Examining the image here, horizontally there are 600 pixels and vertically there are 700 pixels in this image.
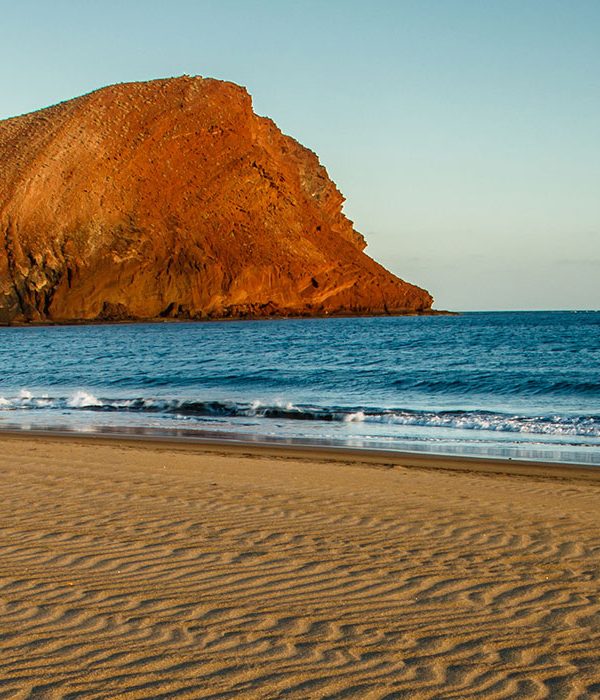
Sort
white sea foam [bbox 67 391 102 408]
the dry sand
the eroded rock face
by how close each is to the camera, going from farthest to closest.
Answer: the eroded rock face → white sea foam [bbox 67 391 102 408] → the dry sand

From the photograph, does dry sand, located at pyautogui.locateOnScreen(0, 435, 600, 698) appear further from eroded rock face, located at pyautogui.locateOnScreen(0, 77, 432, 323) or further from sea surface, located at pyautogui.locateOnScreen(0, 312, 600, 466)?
eroded rock face, located at pyautogui.locateOnScreen(0, 77, 432, 323)

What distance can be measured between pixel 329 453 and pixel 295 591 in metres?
8.65

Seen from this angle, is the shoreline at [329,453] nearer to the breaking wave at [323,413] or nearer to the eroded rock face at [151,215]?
the breaking wave at [323,413]

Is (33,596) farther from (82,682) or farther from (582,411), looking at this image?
(582,411)

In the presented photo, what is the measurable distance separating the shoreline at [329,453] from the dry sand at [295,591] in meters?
2.26

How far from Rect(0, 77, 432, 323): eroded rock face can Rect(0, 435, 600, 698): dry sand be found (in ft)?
355

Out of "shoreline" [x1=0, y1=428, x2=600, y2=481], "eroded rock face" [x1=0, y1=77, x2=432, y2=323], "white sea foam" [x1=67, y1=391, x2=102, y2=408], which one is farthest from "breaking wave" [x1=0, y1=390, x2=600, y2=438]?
"eroded rock face" [x1=0, y1=77, x2=432, y2=323]

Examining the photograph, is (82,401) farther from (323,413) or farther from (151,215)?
(151,215)

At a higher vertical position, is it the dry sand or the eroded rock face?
the eroded rock face

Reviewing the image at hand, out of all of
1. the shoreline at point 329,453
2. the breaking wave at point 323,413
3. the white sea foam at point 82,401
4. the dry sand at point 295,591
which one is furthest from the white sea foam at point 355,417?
the dry sand at point 295,591

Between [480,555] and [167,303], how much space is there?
113036 mm

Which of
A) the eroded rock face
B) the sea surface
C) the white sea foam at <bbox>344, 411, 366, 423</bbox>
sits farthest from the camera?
the eroded rock face

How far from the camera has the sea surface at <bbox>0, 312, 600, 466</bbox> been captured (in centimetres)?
1706

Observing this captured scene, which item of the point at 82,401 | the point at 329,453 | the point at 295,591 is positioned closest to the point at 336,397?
the point at 82,401
